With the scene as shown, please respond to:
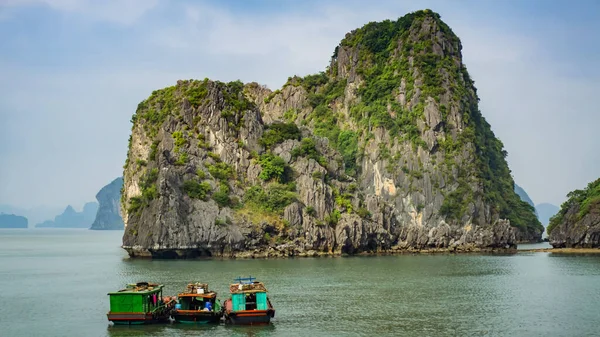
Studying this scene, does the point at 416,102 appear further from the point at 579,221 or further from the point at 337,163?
the point at 579,221

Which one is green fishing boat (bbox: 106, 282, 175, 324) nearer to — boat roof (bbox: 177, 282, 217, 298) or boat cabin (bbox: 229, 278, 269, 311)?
boat roof (bbox: 177, 282, 217, 298)

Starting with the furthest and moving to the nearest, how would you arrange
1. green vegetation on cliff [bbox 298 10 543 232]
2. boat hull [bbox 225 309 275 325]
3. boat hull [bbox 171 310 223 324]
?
green vegetation on cliff [bbox 298 10 543 232] < boat hull [bbox 171 310 223 324] < boat hull [bbox 225 309 275 325]

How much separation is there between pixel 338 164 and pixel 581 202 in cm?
4048

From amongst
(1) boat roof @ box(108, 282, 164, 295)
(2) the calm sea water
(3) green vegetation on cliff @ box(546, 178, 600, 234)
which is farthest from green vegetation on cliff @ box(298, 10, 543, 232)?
(1) boat roof @ box(108, 282, 164, 295)

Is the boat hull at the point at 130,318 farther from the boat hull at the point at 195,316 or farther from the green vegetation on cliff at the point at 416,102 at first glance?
the green vegetation on cliff at the point at 416,102

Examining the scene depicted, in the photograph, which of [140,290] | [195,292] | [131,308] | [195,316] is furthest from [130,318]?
[195,292]

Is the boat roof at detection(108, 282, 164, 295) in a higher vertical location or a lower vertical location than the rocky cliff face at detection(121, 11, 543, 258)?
lower

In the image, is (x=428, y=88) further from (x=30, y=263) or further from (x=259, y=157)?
(x=30, y=263)

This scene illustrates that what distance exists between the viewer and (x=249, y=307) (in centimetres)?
5262

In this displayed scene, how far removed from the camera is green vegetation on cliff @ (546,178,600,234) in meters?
120

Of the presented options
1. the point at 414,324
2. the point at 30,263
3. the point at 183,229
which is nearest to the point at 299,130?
the point at 183,229

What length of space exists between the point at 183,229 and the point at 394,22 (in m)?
Answer: 83.7

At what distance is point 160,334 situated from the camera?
49312 mm

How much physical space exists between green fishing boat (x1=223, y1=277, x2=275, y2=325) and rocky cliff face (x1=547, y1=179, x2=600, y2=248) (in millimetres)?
80768
